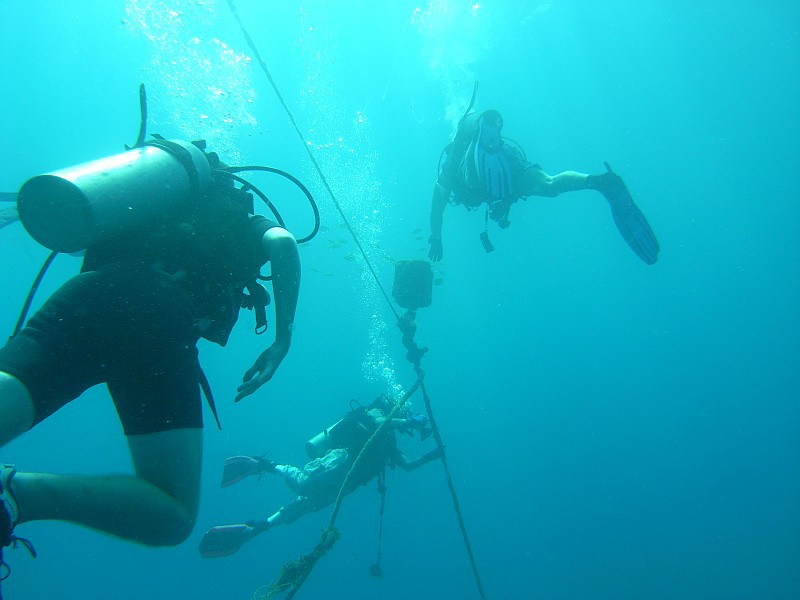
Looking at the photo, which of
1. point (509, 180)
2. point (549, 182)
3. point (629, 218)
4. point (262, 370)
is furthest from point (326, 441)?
point (262, 370)

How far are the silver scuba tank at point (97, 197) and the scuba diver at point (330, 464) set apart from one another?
701cm

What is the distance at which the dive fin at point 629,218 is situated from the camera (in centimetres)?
560

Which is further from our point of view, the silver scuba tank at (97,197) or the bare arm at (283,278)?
the bare arm at (283,278)

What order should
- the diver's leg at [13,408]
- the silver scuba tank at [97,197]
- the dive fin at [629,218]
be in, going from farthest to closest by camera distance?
the dive fin at [629,218] < the silver scuba tank at [97,197] < the diver's leg at [13,408]

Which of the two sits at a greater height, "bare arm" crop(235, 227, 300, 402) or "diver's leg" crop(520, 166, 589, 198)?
"diver's leg" crop(520, 166, 589, 198)

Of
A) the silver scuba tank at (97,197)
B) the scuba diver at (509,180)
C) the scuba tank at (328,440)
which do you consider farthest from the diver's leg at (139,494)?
the scuba tank at (328,440)

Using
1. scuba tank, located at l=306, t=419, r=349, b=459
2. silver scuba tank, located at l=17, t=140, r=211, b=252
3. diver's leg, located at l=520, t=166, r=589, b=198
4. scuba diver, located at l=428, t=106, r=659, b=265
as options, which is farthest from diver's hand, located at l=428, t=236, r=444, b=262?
silver scuba tank, located at l=17, t=140, r=211, b=252

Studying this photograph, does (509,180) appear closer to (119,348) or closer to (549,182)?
(549,182)

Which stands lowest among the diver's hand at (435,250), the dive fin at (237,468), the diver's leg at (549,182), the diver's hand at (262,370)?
the diver's hand at (262,370)

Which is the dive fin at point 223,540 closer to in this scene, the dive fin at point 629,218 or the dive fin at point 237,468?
the dive fin at point 237,468

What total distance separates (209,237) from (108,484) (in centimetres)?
130

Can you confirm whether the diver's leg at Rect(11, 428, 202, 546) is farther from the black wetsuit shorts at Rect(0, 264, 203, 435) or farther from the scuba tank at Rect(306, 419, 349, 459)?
the scuba tank at Rect(306, 419, 349, 459)

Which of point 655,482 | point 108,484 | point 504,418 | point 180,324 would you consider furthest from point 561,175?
point 504,418

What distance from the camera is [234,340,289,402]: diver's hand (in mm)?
1923
